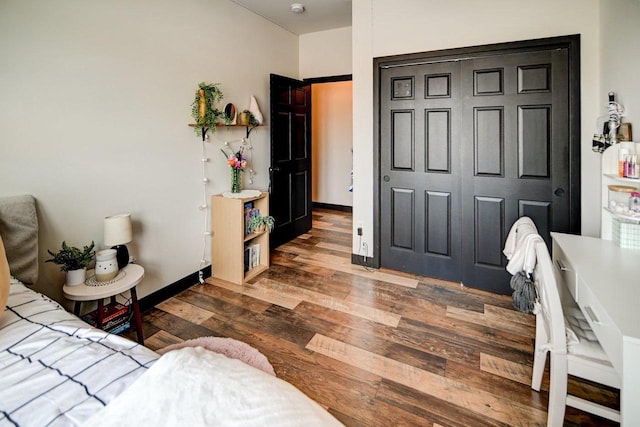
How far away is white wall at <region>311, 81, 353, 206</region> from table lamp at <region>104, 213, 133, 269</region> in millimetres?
4533

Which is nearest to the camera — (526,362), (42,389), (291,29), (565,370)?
(42,389)

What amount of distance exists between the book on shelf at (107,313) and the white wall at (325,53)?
370 cm

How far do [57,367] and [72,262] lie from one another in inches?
51.8

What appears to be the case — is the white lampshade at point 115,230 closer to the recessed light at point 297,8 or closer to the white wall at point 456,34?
the white wall at point 456,34

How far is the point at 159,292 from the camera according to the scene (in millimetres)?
2967

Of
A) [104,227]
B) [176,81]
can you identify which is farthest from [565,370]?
[176,81]

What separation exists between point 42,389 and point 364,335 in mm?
1863

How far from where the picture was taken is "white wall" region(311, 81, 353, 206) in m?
6.54

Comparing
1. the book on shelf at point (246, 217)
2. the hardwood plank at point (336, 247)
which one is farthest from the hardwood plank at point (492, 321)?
the book on shelf at point (246, 217)

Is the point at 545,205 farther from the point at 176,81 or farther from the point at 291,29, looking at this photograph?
the point at 291,29

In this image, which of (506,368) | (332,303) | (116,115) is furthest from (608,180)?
(116,115)

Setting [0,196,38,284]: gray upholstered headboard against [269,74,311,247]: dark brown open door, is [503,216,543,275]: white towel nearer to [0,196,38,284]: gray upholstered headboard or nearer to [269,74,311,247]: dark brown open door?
[0,196,38,284]: gray upholstered headboard

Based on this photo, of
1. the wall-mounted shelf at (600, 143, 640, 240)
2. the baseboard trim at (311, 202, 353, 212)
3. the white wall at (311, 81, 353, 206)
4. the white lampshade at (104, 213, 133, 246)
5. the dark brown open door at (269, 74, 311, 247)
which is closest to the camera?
the wall-mounted shelf at (600, 143, 640, 240)

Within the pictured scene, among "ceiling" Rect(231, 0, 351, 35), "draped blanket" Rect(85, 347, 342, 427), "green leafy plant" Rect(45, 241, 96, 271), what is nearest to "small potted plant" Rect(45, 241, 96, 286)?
"green leafy plant" Rect(45, 241, 96, 271)
